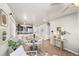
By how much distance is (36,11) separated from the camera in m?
1.73

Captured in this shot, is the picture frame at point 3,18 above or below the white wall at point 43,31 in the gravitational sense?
above

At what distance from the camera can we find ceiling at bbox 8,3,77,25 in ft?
5.42

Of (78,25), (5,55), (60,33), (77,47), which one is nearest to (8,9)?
(5,55)

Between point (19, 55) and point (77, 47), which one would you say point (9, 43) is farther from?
point (77, 47)

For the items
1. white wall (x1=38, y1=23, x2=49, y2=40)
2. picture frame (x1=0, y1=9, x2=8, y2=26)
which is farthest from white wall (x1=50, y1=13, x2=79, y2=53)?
picture frame (x1=0, y1=9, x2=8, y2=26)

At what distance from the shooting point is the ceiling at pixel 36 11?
5.42 ft

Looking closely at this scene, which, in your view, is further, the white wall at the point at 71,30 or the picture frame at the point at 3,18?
the white wall at the point at 71,30

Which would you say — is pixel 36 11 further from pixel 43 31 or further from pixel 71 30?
pixel 71 30

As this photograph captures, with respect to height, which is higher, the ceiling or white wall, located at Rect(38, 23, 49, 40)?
the ceiling

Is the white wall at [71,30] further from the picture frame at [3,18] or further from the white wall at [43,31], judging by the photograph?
the picture frame at [3,18]

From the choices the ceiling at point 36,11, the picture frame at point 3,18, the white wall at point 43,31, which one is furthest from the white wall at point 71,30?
the picture frame at point 3,18

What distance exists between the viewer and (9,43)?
167 cm

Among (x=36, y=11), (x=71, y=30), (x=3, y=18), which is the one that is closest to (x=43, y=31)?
(x=36, y=11)

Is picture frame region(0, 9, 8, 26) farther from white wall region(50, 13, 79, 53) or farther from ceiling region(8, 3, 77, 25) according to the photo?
white wall region(50, 13, 79, 53)
